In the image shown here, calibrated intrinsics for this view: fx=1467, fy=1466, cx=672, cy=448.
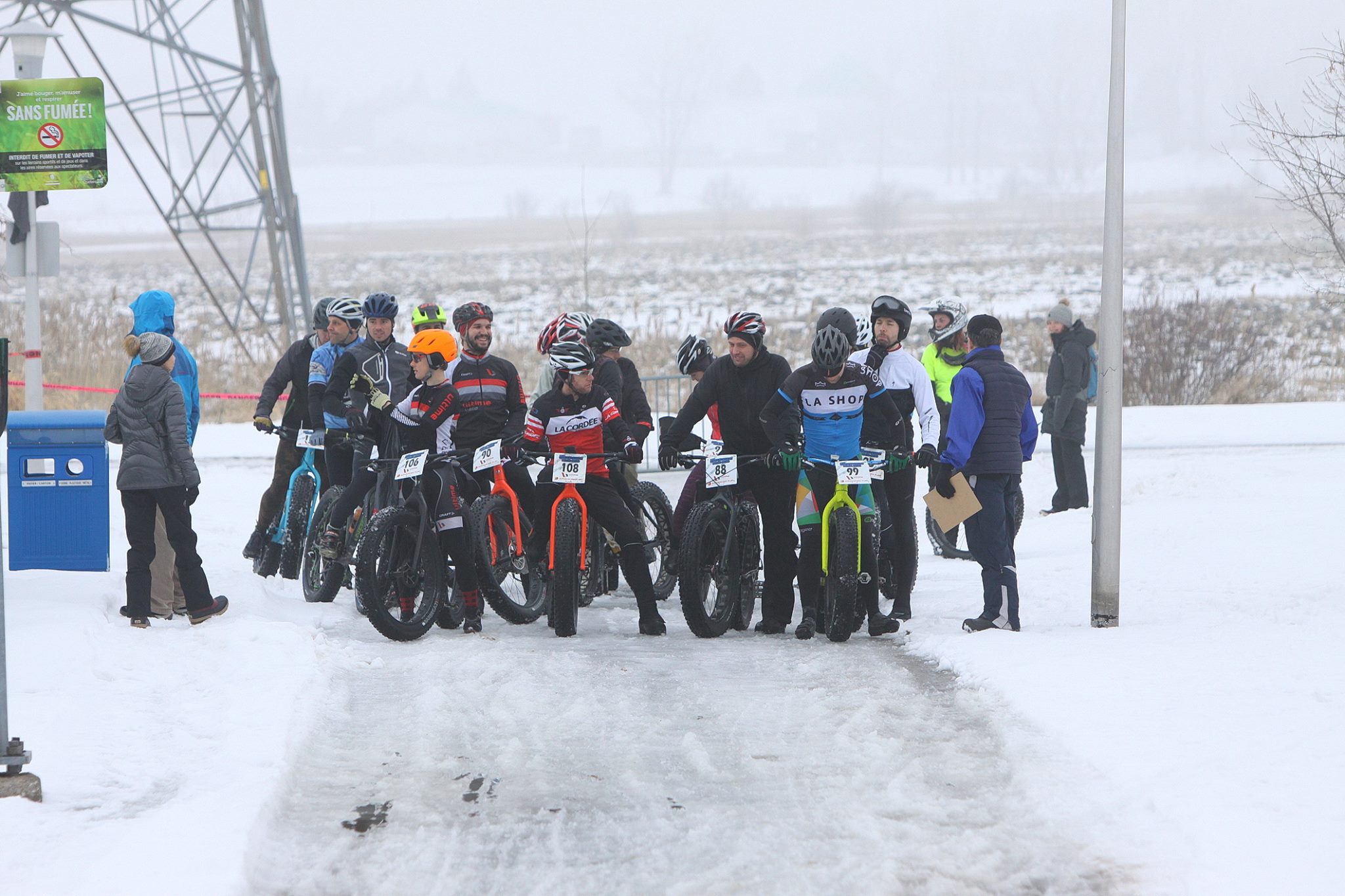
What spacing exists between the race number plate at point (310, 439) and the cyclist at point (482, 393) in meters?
1.21

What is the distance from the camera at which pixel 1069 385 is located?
14117 mm

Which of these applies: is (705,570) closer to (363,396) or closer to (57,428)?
(363,396)

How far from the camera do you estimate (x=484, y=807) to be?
5609 mm

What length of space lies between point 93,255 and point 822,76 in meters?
99.6

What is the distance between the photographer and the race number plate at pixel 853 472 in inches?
334

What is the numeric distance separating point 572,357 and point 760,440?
1.33 meters

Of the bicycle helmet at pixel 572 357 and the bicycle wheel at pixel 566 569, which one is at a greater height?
the bicycle helmet at pixel 572 357

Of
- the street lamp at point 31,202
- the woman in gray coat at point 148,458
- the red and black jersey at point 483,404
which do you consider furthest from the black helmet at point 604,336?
the street lamp at point 31,202

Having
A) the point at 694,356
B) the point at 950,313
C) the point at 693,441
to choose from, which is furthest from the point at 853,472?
the point at 950,313

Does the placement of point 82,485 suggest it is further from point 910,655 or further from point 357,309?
point 910,655

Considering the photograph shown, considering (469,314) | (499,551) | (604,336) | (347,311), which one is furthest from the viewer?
(604,336)

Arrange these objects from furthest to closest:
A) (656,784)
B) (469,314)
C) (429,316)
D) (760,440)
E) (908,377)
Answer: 1. (429,316)
2. (469,314)
3. (908,377)
4. (760,440)
5. (656,784)

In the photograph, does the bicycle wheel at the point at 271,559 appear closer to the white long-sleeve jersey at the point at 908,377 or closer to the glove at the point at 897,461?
the white long-sleeve jersey at the point at 908,377

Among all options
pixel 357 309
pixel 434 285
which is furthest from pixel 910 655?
pixel 434 285
